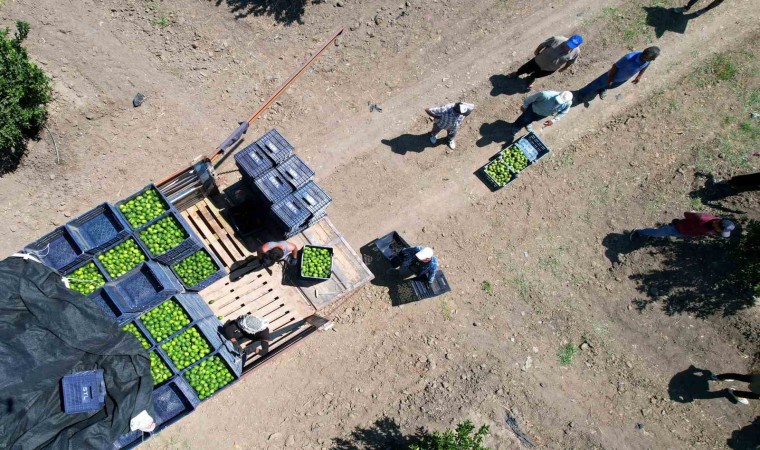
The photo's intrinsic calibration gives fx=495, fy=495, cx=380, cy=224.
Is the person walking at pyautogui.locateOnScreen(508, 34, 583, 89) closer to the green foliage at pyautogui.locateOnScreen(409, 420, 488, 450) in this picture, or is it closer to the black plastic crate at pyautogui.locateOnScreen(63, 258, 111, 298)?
the green foliage at pyautogui.locateOnScreen(409, 420, 488, 450)

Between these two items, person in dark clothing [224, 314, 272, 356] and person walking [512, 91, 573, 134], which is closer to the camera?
person in dark clothing [224, 314, 272, 356]

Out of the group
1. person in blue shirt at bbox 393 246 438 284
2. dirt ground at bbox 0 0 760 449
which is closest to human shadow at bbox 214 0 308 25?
dirt ground at bbox 0 0 760 449

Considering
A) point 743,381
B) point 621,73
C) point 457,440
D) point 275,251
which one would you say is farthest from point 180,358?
point 743,381

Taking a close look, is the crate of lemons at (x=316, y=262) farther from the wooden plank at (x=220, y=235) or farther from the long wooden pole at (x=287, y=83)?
the long wooden pole at (x=287, y=83)

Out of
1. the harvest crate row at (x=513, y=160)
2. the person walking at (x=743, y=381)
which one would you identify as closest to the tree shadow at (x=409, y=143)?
the harvest crate row at (x=513, y=160)

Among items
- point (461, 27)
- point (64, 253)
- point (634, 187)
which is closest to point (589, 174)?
point (634, 187)
